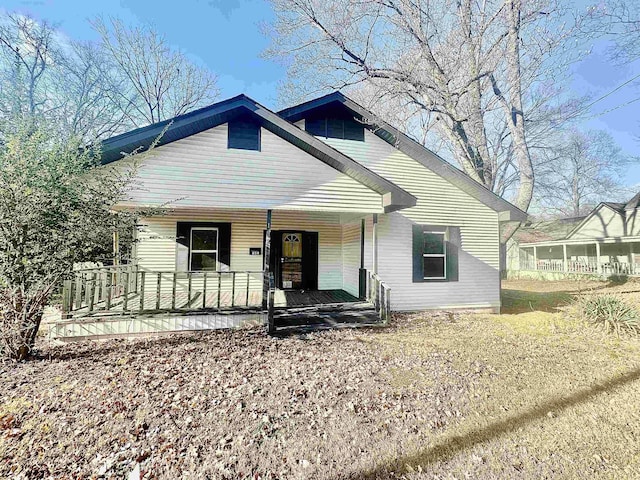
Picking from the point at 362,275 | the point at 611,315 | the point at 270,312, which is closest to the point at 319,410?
the point at 270,312

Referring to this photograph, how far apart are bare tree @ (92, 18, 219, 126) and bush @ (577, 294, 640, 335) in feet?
73.9

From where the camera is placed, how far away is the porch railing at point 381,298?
7.02m

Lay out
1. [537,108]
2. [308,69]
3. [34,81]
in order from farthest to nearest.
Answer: [34,81] < [537,108] < [308,69]

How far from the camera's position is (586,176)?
30703 mm

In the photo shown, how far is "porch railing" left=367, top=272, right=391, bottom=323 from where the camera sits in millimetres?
7023

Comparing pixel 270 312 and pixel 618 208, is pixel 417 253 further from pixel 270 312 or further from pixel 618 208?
pixel 618 208

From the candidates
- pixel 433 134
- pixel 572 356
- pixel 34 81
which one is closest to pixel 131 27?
pixel 34 81

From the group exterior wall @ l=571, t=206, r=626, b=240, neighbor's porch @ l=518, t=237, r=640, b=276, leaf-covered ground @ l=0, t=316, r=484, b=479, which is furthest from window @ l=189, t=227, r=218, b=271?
exterior wall @ l=571, t=206, r=626, b=240

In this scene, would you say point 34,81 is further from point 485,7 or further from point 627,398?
point 627,398

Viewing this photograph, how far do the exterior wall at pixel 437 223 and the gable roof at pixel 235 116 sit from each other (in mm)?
1344

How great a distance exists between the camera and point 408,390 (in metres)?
4.05

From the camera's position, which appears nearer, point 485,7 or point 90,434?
point 90,434

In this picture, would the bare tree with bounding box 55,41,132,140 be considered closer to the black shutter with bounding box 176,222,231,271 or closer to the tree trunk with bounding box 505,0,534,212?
the black shutter with bounding box 176,222,231,271

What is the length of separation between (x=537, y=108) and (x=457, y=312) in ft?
37.0
